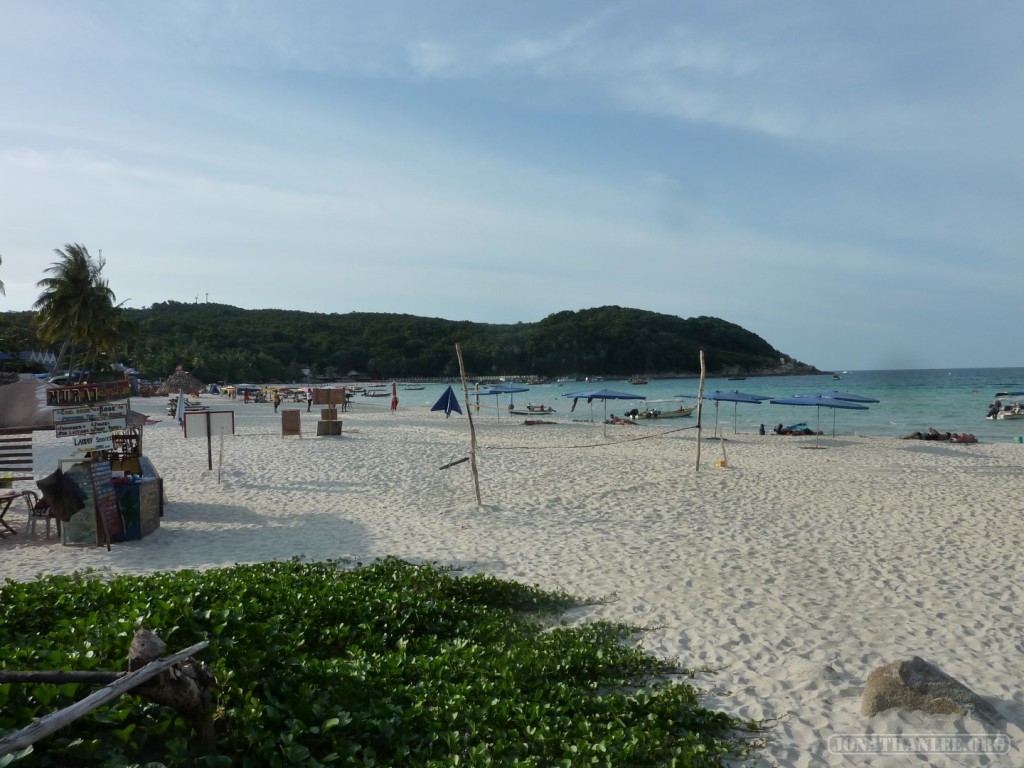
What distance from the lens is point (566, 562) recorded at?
7258 millimetres

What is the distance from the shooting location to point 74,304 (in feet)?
114

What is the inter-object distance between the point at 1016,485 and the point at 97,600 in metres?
14.1

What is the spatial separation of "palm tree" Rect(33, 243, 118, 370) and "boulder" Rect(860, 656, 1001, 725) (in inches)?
1521

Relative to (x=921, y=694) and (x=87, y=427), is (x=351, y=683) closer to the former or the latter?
(x=921, y=694)

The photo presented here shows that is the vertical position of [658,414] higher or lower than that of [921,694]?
lower

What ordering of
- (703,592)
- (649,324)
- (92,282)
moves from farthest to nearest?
(649,324)
(92,282)
(703,592)

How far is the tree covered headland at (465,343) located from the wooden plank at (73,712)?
3381 inches

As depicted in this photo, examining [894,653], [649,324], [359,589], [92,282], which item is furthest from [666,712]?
[649,324]

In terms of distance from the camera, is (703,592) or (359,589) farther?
(703,592)

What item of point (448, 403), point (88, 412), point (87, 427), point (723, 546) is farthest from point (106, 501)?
point (448, 403)

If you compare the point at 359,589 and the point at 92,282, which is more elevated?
the point at 92,282

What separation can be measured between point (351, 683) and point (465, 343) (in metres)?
98.2

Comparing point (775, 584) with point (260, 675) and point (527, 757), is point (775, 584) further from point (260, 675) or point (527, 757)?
point (260, 675)

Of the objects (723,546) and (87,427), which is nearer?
(87,427)
